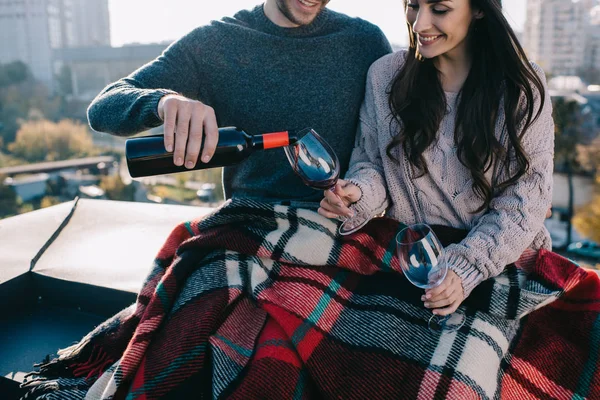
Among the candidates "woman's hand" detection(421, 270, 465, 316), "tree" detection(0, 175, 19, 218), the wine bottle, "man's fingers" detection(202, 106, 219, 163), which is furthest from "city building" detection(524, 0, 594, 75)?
"man's fingers" detection(202, 106, 219, 163)

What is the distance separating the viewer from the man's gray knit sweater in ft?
6.66

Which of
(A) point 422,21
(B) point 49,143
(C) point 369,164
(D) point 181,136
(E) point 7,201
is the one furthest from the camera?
(B) point 49,143

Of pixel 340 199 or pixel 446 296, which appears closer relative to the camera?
pixel 446 296

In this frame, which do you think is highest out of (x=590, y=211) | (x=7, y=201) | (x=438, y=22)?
(x=438, y=22)

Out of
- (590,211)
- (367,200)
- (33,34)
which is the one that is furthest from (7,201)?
(33,34)

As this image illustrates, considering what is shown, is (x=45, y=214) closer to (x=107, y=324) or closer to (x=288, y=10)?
(x=107, y=324)

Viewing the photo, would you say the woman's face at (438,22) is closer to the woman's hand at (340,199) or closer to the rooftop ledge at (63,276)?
the woman's hand at (340,199)

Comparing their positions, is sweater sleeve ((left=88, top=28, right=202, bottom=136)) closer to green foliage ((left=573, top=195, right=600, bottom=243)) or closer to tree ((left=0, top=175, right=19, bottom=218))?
green foliage ((left=573, top=195, right=600, bottom=243))

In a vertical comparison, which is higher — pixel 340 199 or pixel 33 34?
pixel 340 199

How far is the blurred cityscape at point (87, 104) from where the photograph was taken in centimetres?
2120

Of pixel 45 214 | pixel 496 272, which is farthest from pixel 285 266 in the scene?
pixel 45 214

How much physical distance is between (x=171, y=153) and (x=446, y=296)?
73cm

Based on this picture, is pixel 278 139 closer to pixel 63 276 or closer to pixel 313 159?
pixel 313 159

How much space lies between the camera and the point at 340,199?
1.58 metres
